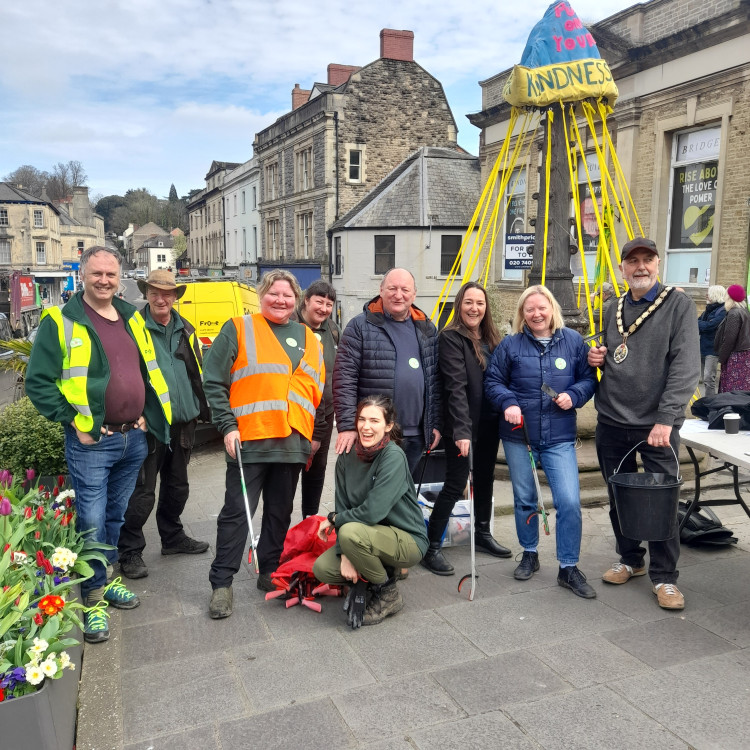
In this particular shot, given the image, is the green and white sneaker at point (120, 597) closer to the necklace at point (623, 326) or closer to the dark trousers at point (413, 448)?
the dark trousers at point (413, 448)

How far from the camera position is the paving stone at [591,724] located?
106 inches

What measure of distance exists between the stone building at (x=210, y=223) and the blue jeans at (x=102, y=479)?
48.8 metres

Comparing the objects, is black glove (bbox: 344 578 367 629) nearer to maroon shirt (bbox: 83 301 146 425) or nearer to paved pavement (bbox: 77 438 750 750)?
paved pavement (bbox: 77 438 750 750)

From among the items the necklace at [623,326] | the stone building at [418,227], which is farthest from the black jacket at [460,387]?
the stone building at [418,227]

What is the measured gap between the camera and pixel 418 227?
93.2ft

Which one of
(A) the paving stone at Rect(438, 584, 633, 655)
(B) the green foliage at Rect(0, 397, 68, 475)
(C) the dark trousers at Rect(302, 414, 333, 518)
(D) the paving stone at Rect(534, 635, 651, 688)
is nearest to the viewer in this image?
(D) the paving stone at Rect(534, 635, 651, 688)

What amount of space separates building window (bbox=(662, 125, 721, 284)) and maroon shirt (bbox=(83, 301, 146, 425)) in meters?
12.1

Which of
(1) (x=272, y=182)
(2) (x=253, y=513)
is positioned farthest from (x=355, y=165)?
(2) (x=253, y=513)

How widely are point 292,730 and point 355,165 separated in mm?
32147

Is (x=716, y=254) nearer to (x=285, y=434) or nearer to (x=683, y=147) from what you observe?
(x=683, y=147)

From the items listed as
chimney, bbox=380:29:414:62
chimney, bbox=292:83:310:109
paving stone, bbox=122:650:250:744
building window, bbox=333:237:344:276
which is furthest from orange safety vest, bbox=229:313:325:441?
chimney, bbox=292:83:310:109

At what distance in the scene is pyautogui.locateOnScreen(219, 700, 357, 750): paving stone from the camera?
8.98ft

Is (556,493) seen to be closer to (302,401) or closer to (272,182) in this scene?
(302,401)

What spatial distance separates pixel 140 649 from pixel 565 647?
2196 millimetres
